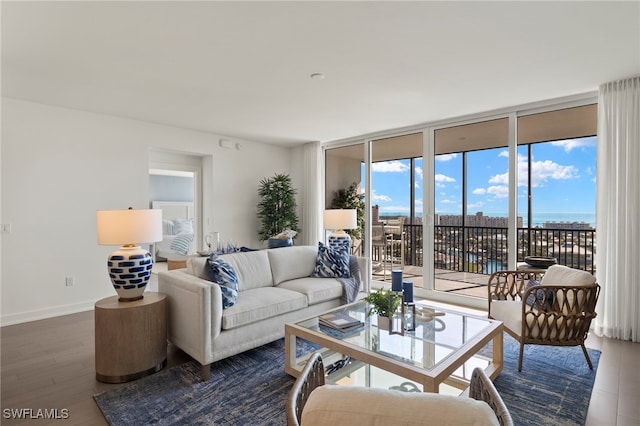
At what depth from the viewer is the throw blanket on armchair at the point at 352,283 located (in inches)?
140

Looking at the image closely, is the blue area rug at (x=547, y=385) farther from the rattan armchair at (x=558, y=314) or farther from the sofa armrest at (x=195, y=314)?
the sofa armrest at (x=195, y=314)

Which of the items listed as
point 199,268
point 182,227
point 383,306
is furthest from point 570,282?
point 182,227

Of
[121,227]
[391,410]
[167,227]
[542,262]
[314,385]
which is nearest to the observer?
[391,410]

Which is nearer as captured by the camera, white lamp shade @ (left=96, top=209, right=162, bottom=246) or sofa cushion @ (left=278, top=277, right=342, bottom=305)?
white lamp shade @ (left=96, top=209, right=162, bottom=246)

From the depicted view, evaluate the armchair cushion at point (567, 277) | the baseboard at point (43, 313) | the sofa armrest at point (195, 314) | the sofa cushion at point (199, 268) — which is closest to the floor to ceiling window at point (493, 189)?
the armchair cushion at point (567, 277)

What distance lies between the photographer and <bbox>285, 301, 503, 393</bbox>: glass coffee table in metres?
1.83

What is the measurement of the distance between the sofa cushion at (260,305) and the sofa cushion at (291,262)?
12.7 inches

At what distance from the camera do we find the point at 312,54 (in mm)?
2627

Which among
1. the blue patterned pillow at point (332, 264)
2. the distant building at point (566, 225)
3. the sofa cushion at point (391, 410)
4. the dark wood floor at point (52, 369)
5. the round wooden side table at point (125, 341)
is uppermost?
the distant building at point (566, 225)

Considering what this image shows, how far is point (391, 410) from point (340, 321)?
5.74 feet

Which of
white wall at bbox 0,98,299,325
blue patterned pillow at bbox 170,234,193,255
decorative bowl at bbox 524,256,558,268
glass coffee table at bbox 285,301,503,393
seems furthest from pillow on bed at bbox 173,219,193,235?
decorative bowl at bbox 524,256,558,268

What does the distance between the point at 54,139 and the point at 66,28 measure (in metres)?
2.25

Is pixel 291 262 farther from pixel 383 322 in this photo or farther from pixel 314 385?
pixel 314 385

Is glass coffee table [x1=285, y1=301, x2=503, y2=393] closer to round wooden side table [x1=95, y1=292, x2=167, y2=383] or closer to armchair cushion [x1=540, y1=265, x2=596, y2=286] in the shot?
armchair cushion [x1=540, y1=265, x2=596, y2=286]
